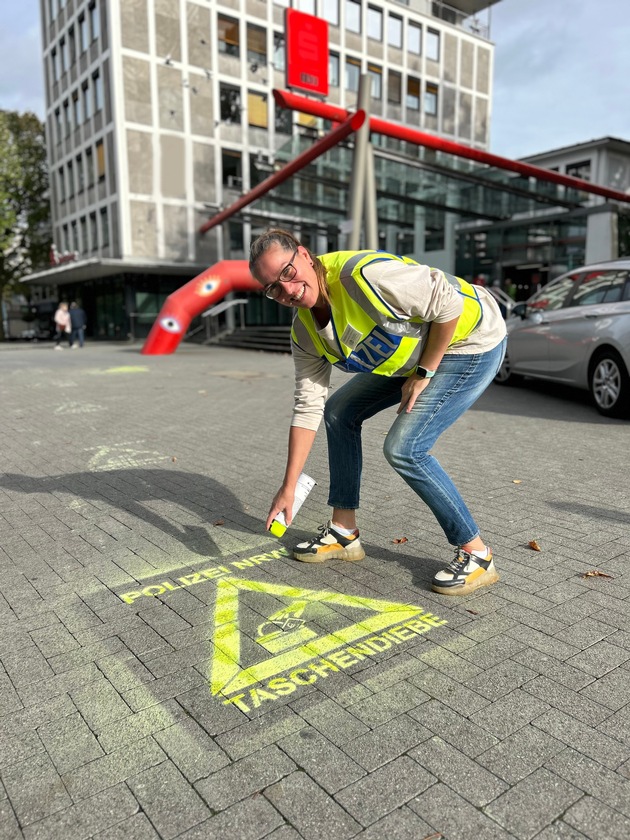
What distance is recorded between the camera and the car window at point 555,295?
8.97 metres

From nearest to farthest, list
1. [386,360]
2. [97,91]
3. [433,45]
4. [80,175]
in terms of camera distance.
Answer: [386,360], [97,91], [80,175], [433,45]

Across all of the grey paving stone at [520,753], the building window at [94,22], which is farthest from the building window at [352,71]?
the grey paving stone at [520,753]

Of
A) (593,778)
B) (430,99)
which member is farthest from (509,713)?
(430,99)

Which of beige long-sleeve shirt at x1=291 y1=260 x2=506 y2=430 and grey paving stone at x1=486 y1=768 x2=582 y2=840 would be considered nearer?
grey paving stone at x1=486 y1=768 x2=582 y2=840

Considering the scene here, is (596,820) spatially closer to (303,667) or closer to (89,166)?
(303,667)

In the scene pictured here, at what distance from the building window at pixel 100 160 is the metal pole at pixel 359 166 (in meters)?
19.6

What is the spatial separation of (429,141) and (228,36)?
1943 centimetres

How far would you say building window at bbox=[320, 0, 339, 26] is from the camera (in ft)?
119

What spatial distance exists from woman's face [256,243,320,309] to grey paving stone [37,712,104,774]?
1.76 meters

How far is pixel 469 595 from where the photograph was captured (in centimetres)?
313

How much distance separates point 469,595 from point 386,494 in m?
1.74

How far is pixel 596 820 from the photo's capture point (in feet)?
5.73

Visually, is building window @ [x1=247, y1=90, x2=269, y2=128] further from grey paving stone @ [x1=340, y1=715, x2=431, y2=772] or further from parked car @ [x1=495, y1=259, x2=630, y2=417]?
grey paving stone @ [x1=340, y1=715, x2=431, y2=772]

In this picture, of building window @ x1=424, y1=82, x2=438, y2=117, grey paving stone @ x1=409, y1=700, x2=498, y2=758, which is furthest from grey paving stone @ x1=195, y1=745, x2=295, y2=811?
building window @ x1=424, y1=82, x2=438, y2=117
